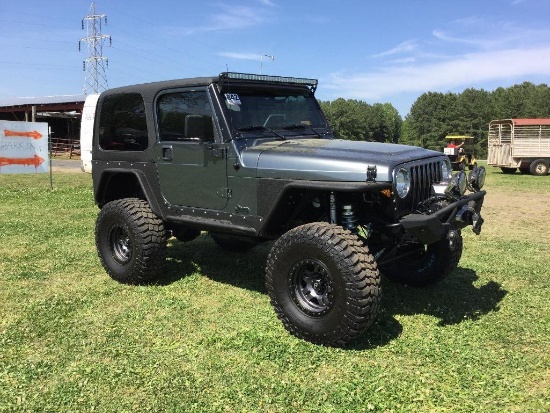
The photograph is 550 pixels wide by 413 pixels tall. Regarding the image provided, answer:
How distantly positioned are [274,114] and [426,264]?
2.14 meters

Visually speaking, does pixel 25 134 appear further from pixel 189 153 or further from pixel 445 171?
pixel 445 171

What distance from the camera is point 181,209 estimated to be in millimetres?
4918

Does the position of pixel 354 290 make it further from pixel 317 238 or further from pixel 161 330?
pixel 161 330

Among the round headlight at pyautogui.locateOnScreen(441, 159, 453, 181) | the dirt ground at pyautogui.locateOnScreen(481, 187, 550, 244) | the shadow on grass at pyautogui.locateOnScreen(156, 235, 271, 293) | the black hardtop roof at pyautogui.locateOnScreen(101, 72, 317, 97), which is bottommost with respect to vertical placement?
the shadow on grass at pyautogui.locateOnScreen(156, 235, 271, 293)

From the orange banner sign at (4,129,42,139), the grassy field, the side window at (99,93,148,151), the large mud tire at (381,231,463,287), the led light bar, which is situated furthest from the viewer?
the orange banner sign at (4,129,42,139)

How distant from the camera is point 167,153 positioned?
16.0 ft

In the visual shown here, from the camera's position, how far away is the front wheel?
356 cm

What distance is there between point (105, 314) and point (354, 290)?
2.25 m

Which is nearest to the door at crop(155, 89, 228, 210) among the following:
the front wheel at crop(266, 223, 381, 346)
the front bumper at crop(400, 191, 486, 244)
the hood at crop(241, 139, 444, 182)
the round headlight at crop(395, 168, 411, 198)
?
the hood at crop(241, 139, 444, 182)

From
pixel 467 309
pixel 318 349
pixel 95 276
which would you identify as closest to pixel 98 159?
pixel 95 276

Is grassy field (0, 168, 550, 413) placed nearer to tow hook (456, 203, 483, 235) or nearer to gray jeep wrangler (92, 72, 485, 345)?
gray jeep wrangler (92, 72, 485, 345)

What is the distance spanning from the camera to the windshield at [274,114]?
4.57 metres

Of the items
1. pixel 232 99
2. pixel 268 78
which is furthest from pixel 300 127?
pixel 232 99

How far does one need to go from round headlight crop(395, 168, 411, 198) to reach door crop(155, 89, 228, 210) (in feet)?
5.07
